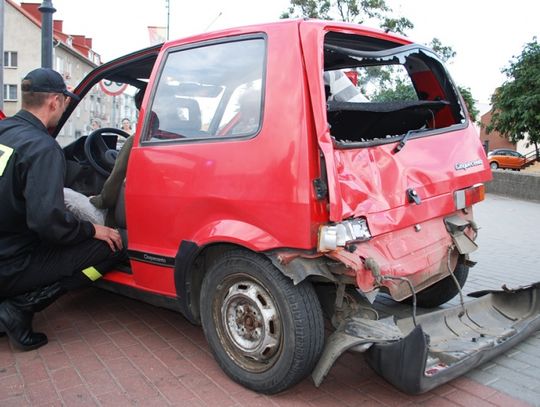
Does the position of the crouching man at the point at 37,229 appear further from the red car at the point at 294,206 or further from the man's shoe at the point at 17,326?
the red car at the point at 294,206

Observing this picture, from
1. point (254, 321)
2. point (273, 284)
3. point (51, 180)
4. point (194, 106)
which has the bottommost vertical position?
point (254, 321)

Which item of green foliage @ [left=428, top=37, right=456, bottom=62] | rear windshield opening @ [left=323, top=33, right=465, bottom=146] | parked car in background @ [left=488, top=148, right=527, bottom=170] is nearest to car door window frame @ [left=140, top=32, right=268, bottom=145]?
rear windshield opening @ [left=323, top=33, right=465, bottom=146]

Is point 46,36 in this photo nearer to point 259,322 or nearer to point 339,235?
point 259,322

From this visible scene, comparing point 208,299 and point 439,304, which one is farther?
point 439,304

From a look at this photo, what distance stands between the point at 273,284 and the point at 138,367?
1189mm

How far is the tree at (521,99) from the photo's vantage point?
22.3m

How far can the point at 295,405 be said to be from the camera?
2723 mm

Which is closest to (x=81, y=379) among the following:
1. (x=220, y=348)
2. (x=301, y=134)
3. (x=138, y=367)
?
(x=138, y=367)

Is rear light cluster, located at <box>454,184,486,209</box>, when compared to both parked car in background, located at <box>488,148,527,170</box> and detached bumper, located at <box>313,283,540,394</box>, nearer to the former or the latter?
detached bumper, located at <box>313,283,540,394</box>

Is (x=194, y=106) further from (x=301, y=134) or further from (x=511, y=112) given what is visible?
(x=511, y=112)

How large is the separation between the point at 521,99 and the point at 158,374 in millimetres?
23484

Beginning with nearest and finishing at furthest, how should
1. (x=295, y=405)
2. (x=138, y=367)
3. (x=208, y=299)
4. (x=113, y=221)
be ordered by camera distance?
(x=295, y=405), (x=208, y=299), (x=138, y=367), (x=113, y=221)

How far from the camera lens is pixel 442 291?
396cm

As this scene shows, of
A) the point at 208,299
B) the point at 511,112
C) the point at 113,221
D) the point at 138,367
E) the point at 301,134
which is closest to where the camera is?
the point at 301,134
